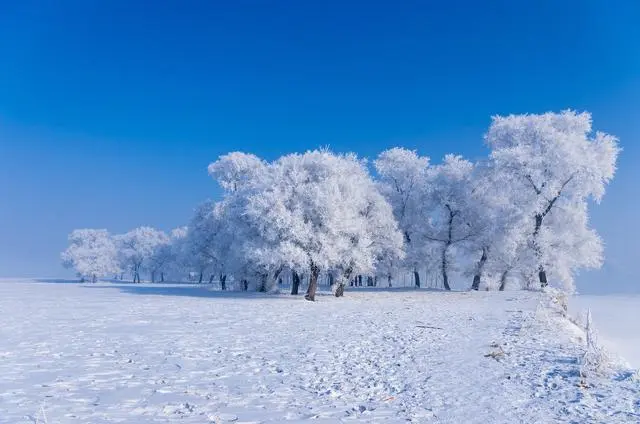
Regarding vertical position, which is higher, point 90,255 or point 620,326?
point 90,255

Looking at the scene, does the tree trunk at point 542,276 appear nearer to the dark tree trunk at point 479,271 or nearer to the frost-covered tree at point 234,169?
the dark tree trunk at point 479,271

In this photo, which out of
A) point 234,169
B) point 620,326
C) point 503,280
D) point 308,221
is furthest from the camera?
point 234,169

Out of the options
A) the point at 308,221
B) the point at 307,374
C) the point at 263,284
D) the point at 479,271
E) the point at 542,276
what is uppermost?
the point at 308,221

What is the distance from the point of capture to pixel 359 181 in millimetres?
43250

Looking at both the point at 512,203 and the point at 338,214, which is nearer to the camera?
the point at 338,214

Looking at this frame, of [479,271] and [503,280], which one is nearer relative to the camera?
[479,271]

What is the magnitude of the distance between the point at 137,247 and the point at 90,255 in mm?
12703

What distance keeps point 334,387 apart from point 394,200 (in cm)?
4269

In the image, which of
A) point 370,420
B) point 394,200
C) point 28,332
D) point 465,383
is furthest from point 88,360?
point 394,200

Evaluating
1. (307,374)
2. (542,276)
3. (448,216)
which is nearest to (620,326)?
(307,374)

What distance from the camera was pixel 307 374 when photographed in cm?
1170

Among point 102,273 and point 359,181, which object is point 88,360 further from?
point 102,273

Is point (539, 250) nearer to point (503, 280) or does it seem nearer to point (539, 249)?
point (539, 249)

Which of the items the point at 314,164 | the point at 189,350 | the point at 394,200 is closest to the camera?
the point at 189,350
